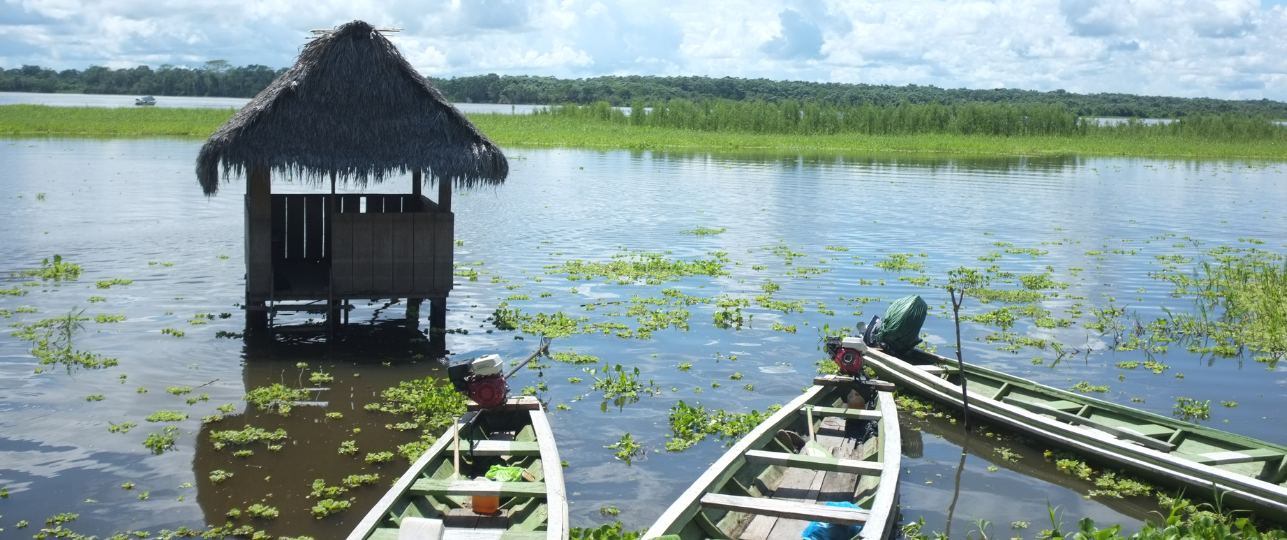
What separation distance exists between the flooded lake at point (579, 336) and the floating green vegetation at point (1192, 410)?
179 millimetres

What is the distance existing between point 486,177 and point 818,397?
5033 mm

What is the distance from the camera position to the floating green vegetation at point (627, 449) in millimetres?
9102

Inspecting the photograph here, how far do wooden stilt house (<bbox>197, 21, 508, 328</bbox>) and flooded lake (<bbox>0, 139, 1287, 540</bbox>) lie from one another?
69 centimetres

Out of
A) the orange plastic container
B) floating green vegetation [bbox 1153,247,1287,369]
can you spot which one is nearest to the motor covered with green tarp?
floating green vegetation [bbox 1153,247,1287,369]

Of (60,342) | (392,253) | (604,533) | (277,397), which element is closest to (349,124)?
(392,253)

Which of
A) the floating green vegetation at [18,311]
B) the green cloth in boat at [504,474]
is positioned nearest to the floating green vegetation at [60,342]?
the floating green vegetation at [18,311]

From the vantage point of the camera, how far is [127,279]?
15.8 meters

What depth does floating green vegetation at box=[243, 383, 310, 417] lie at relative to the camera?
999 centimetres

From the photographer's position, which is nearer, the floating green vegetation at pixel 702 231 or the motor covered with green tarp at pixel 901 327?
the motor covered with green tarp at pixel 901 327

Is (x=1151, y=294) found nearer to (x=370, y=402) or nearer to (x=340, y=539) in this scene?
(x=370, y=402)

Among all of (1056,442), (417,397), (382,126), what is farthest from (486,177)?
(1056,442)

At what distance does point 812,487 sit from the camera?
25.7 feet

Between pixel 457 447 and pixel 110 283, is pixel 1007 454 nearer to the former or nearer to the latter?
pixel 457 447

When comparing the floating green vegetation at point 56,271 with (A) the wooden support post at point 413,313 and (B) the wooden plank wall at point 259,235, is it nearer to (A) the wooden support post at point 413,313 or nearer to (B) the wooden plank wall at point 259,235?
(B) the wooden plank wall at point 259,235
